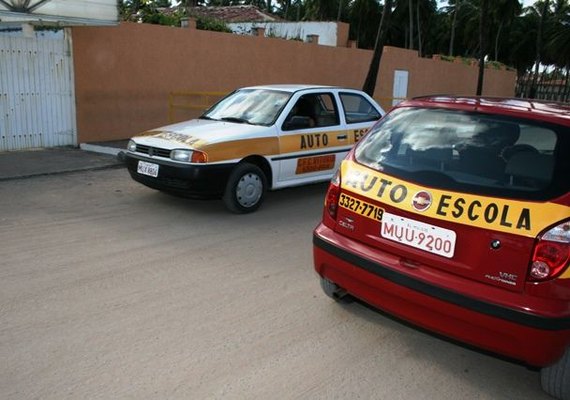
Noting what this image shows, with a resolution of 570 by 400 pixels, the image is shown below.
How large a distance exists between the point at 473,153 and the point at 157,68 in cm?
1015

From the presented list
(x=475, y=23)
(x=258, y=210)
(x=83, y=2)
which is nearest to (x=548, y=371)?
(x=258, y=210)

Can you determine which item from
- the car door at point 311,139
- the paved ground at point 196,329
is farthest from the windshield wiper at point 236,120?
the paved ground at point 196,329

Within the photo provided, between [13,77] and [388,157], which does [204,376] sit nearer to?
[388,157]

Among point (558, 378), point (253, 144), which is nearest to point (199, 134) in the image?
point (253, 144)

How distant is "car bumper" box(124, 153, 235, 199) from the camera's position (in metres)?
5.80

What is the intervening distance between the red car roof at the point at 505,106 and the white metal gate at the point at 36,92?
8.10 meters

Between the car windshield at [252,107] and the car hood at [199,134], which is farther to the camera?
the car windshield at [252,107]

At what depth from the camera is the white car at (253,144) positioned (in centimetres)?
593

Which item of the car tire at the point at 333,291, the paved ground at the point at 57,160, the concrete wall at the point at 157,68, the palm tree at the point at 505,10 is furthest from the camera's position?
the palm tree at the point at 505,10

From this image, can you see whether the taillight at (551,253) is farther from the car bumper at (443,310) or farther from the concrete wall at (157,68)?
the concrete wall at (157,68)

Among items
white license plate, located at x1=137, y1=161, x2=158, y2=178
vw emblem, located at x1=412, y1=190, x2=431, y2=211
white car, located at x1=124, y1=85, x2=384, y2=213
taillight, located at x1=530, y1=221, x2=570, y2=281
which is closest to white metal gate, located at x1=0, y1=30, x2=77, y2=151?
white car, located at x1=124, y1=85, x2=384, y2=213

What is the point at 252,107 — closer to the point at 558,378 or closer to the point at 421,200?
the point at 421,200

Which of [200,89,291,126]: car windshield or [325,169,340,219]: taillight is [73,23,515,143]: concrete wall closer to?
[200,89,291,126]: car windshield

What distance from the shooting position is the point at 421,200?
3043 mm
